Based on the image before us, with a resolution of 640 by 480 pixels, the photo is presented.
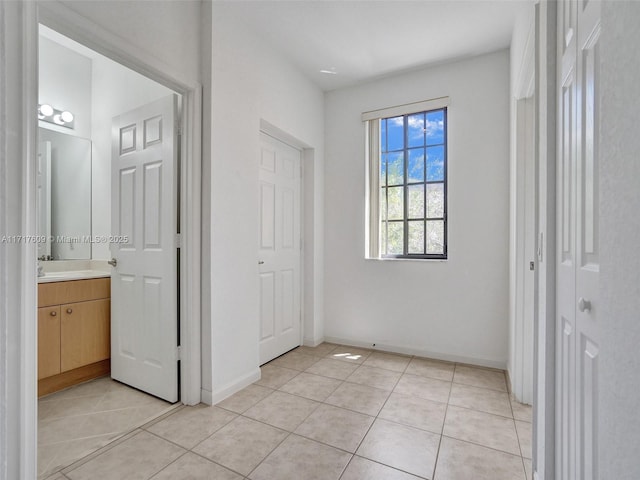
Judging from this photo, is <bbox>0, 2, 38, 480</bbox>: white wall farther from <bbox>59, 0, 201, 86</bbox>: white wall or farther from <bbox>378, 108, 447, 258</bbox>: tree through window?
<bbox>378, 108, 447, 258</bbox>: tree through window

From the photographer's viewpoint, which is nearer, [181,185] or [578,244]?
[578,244]

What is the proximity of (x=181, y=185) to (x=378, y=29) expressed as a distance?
1950 millimetres

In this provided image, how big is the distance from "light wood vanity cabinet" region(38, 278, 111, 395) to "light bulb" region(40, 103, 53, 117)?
156cm

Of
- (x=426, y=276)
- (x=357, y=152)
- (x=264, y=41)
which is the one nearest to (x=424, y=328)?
(x=426, y=276)

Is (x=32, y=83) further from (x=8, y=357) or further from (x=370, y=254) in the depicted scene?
(x=370, y=254)

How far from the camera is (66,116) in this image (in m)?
2.81

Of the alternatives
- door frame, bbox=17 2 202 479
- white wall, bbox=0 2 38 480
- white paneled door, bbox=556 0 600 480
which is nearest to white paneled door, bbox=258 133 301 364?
door frame, bbox=17 2 202 479

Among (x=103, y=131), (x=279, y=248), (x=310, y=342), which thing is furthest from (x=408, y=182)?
(x=103, y=131)

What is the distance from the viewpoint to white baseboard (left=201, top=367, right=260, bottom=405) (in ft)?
6.68

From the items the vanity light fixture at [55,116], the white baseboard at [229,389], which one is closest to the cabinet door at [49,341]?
the white baseboard at [229,389]

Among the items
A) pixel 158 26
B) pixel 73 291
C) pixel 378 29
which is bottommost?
pixel 73 291

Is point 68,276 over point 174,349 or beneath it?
over

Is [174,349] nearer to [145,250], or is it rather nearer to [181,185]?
[145,250]

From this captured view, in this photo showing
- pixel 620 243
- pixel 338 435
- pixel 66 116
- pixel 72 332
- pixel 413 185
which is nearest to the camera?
pixel 620 243
